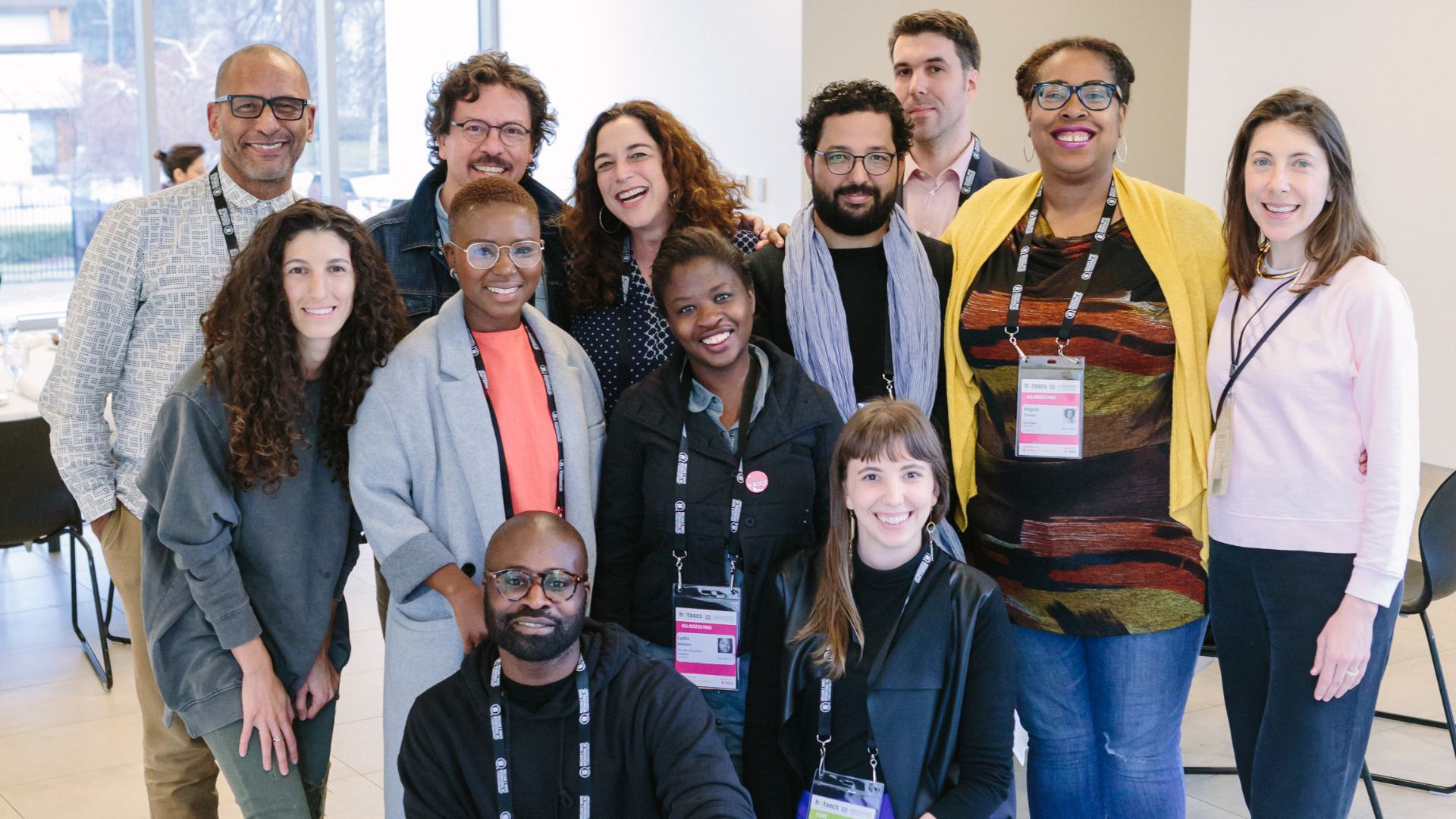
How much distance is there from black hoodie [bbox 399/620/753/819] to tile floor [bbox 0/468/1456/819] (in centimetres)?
161

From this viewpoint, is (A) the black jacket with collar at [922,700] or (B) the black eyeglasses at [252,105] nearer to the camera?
(A) the black jacket with collar at [922,700]

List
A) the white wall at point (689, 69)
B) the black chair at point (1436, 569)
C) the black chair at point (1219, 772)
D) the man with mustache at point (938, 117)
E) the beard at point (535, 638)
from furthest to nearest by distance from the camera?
the white wall at point (689, 69) < the man with mustache at point (938, 117) < the black chair at point (1436, 569) < the black chair at point (1219, 772) < the beard at point (535, 638)

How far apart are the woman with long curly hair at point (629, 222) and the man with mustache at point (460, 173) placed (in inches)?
4.8

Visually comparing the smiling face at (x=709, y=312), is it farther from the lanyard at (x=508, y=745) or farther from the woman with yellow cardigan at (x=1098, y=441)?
the lanyard at (x=508, y=745)

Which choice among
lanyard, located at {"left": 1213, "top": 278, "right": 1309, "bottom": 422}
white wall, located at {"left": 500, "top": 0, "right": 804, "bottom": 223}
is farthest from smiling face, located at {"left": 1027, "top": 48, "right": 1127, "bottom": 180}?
white wall, located at {"left": 500, "top": 0, "right": 804, "bottom": 223}

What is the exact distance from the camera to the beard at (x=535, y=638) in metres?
2.10

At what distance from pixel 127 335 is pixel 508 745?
131 centimetres

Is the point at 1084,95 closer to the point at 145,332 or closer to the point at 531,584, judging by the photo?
the point at 531,584

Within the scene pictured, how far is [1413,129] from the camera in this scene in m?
7.13

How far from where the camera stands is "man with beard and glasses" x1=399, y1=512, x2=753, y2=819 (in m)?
2.11

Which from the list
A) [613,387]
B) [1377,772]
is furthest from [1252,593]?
[1377,772]

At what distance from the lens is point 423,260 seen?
3.03 m

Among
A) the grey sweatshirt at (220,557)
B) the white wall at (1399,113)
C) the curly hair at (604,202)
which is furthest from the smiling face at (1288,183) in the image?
the white wall at (1399,113)

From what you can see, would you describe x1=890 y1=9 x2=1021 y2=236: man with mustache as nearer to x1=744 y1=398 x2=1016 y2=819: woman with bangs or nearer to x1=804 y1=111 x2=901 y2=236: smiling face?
x1=804 y1=111 x2=901 y2=236: smiling face
